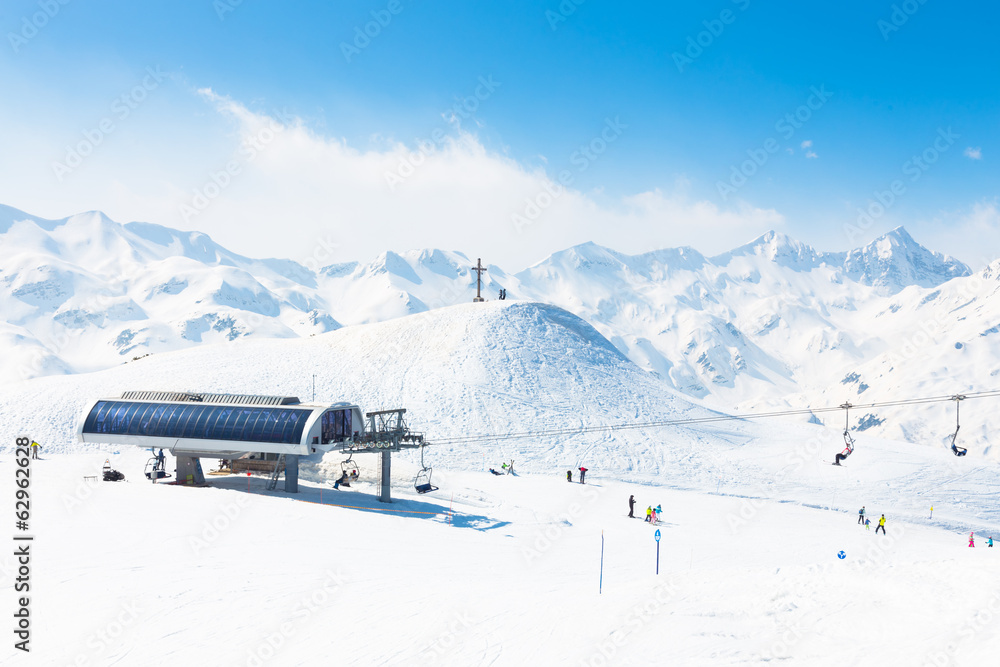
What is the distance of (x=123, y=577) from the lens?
845 inches

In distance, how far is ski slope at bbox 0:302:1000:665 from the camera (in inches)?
709

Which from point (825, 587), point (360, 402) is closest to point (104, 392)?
point (360, 402)

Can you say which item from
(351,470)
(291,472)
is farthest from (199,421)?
(351,470)

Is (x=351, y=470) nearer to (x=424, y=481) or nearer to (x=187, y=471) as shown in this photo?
(x=424, y=481)

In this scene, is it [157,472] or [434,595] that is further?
[157,472]

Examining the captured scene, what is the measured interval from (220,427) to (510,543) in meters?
20.0

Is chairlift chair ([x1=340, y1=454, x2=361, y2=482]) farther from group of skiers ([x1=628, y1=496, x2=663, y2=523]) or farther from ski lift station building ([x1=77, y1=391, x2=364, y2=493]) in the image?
group of skiers ([x1=628, y1=496, x2=663, y2=523])

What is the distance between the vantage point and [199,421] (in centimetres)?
4172

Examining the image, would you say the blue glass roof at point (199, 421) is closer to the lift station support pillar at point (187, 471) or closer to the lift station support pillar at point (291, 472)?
the lift station support pillar at point (187, 471)

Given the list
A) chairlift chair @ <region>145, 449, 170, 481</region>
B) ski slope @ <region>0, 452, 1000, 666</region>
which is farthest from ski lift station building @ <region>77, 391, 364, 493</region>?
ski slope @ <region>0, 452, 1000, 666</region>

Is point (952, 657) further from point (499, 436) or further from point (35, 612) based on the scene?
point (499, 436)

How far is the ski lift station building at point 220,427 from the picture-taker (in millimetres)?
41125

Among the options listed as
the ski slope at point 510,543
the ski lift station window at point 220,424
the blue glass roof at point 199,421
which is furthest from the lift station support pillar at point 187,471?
the ski slope at point 510,543

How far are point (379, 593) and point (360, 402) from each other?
4680 centimetres
